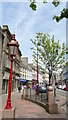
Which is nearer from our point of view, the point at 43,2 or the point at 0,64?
the point at 43,2

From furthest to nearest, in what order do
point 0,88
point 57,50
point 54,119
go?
point 0,88
point 57,50
point 54,119

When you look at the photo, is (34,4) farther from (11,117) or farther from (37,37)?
(37,37)

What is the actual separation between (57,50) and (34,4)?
38.1 ft

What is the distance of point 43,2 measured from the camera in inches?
297

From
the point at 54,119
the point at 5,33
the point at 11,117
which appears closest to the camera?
the point at 11,117

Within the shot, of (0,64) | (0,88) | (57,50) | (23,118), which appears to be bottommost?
(0,88)

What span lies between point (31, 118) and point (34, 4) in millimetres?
6527

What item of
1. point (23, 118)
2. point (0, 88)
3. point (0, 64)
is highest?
point (0, 64)

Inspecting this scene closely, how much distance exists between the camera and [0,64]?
2047cm

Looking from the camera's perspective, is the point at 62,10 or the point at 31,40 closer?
the point at 62,10

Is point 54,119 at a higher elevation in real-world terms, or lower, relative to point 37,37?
lower

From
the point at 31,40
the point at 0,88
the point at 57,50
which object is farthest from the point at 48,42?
the point at 0,88

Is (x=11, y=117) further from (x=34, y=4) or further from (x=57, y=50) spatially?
(x=57, y=50)

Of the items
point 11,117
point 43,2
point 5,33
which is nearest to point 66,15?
point 43,2
